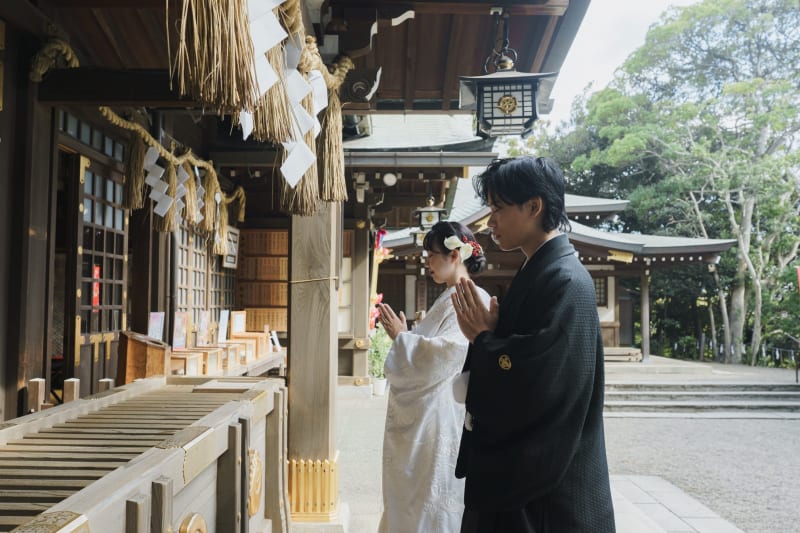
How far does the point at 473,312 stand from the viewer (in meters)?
1.95

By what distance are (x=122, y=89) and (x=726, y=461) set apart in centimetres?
792

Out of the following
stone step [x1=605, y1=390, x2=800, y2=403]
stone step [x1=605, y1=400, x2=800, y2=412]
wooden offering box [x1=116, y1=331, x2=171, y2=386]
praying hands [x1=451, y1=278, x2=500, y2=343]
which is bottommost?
stone step [x1=605, y1=400, x2=800, y2=412]

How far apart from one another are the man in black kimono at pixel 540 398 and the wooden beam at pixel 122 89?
268 cm

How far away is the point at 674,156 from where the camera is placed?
24906 mm

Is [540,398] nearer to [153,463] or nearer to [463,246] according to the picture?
[153,463]

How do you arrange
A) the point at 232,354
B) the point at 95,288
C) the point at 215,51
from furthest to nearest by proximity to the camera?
1. the point at 232,354
2. the point at 95,288
3. the point at 215,51

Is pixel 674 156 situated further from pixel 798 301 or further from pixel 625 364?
pixel 625 364

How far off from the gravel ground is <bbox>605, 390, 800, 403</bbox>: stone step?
1757 millimetres

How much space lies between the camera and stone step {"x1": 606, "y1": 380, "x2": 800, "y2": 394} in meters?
13.7

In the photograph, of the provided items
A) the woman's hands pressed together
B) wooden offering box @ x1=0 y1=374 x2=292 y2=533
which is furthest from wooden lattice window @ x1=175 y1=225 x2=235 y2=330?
the woman's hands pressed together

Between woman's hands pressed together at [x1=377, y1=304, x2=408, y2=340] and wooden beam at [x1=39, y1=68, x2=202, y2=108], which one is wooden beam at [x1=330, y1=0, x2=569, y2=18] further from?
woman's hands pressed together at [x1=377, y1=304, x2=408, y2=340]

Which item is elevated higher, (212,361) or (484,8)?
(484,8)

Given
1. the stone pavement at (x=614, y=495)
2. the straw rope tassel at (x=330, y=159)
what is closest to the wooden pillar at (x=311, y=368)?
the straw rope tassel at (x=330, y=159)

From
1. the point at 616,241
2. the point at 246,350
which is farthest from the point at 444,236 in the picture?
the point at 616,241
